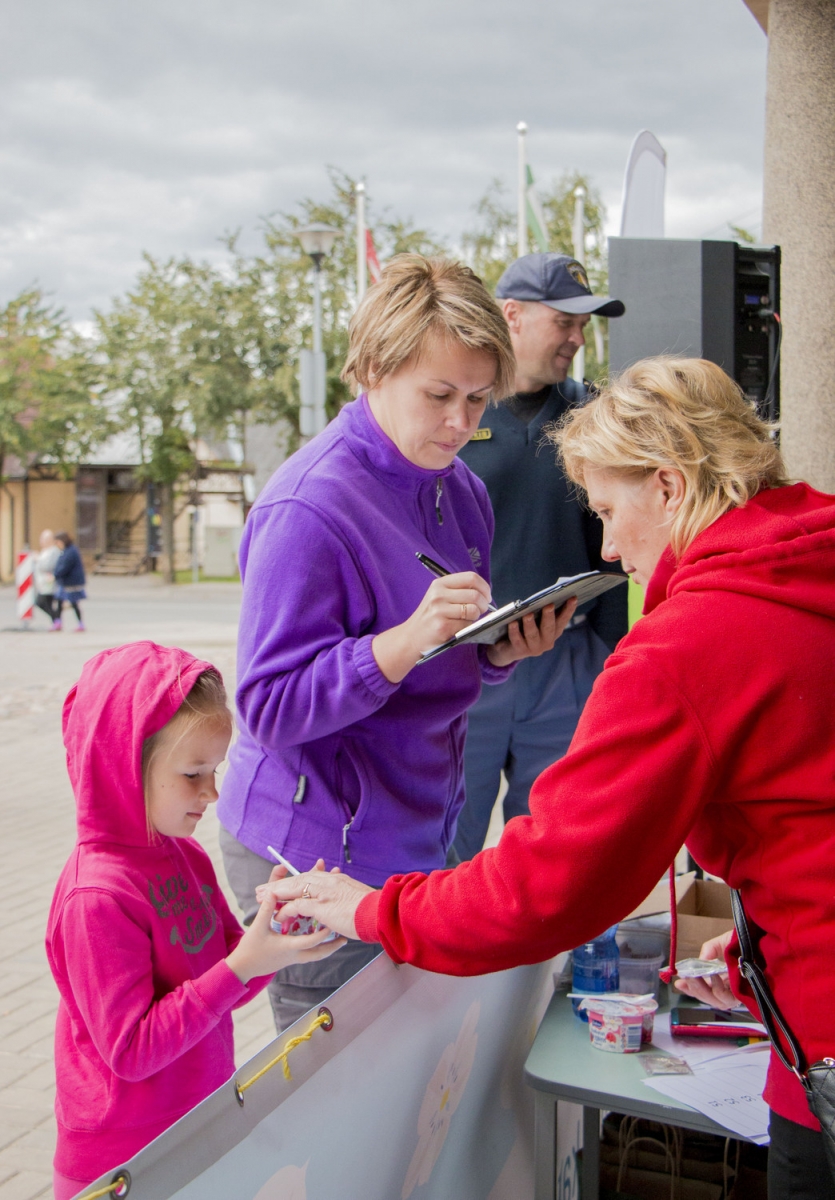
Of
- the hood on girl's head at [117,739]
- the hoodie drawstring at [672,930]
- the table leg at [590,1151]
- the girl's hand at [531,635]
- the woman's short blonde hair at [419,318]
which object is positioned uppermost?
the woman's short blonde hair at [419,318]

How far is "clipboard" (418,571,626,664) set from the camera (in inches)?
70.4

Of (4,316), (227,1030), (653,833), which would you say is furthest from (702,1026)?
(4,316)

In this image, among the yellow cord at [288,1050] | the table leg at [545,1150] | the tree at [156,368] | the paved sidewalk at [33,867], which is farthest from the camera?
the tree at [156,368]

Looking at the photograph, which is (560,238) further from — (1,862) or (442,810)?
(442,810)

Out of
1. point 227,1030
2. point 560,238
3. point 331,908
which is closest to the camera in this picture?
point 331,908

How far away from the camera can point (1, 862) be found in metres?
5.84

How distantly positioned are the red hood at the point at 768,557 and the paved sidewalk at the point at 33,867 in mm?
2689

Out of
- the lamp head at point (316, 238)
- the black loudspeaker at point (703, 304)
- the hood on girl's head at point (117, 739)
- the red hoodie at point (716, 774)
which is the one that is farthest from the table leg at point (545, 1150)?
the lamp head at point (316, 238)

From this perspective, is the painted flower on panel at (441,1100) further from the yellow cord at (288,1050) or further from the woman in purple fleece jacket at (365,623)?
the yellow cord at (288,1050)

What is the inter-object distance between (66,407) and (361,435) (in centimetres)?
2987

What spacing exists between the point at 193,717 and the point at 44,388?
101ft

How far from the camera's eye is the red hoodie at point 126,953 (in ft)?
5.45

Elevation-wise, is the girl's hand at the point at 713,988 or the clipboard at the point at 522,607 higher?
the clipboard at the point at 522,607

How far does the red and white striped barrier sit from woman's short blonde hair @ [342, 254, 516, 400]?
15.8 m
